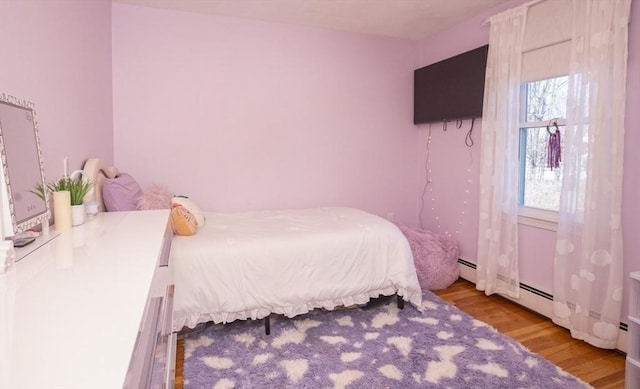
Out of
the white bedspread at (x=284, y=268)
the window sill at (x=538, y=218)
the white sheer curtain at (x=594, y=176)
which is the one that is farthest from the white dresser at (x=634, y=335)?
the white bedspread at (x=284, y=268)

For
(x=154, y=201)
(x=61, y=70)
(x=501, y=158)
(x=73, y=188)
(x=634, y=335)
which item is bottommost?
(x=634, y=335)

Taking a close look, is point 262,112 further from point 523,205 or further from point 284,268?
point 523,205

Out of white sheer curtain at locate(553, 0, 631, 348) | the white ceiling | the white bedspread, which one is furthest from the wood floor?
the white ceiling

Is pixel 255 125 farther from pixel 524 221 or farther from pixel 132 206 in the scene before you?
pixel 524 221

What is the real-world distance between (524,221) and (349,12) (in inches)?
91.0

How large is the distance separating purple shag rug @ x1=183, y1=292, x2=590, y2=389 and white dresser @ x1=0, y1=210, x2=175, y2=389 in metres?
1.12

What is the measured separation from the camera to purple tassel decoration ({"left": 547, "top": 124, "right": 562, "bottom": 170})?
8.81ft

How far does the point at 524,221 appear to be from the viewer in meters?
2.96

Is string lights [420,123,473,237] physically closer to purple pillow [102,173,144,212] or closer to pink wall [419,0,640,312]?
pink wall [419,0,640,312]

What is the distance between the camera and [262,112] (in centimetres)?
361

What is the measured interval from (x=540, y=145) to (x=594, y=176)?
2.06ft

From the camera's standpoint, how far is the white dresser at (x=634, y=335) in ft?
5.89

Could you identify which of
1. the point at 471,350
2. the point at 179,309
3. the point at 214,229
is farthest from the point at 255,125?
the point at 471,350

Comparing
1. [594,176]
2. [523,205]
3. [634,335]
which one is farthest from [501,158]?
[634,335]
